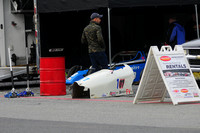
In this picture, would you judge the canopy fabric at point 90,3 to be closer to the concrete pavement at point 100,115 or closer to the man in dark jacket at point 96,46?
the man in dark jacket at point 96,46

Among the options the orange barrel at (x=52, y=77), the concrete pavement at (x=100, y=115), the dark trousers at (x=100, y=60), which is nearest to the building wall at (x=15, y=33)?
the orange barrel at (x=52, y=77)

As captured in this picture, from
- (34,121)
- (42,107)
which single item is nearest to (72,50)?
(42,107)

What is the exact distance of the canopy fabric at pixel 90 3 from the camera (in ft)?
50.0

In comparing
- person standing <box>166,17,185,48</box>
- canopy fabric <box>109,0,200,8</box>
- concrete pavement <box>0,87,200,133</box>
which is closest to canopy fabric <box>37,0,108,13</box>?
canopy fabric <box>109,0,200,8</box>

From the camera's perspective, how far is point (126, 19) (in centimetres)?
2005

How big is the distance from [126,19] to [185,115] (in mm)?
11412

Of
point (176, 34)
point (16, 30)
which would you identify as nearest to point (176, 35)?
point (176, 34)

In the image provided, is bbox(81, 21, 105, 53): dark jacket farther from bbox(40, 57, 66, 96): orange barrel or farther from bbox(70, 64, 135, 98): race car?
bbox(70, 64, 135, 98): race car

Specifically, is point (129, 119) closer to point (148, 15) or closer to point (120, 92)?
point (120, 92)

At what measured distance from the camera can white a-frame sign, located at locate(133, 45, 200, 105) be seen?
33.8ft

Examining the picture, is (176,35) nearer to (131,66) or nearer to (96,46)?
(131,66)

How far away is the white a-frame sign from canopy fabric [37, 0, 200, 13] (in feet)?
15.2

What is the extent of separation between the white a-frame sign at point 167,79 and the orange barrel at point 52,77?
10.5 feet

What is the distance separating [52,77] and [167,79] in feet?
13.1
